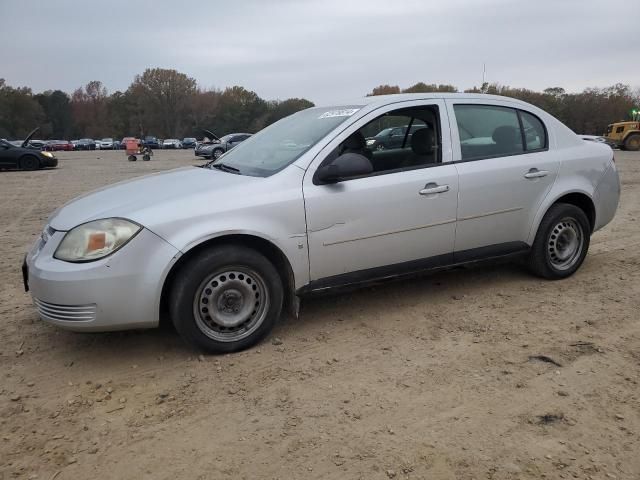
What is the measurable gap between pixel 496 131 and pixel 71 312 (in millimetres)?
3489

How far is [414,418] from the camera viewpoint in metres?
2.73

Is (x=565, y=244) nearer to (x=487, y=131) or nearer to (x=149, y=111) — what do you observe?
(x=487, y=131)

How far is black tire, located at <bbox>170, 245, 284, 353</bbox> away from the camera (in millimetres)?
3318

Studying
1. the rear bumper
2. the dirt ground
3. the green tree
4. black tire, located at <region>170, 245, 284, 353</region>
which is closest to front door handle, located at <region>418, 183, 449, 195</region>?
the dirt ground

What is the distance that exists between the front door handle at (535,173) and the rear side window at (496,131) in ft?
0.63

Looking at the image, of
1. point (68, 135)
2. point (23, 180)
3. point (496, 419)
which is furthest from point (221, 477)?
point (68, 135)

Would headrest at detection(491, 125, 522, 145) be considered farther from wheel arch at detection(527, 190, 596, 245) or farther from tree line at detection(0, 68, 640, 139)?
tree line at detection(0, 68, 640, 139)

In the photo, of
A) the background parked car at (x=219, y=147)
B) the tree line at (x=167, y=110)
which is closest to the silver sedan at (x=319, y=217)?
the background parked car at (x=219, y=147)

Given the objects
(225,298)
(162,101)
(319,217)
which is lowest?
(225,298)

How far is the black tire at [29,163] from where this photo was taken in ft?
69.9

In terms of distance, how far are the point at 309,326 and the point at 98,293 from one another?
4.97 feet

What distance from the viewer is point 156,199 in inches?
136

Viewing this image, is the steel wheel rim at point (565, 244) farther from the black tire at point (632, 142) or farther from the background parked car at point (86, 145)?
the background parked car at point (86, 145)

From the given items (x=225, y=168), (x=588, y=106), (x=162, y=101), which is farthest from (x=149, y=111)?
(x=225, y=168)
